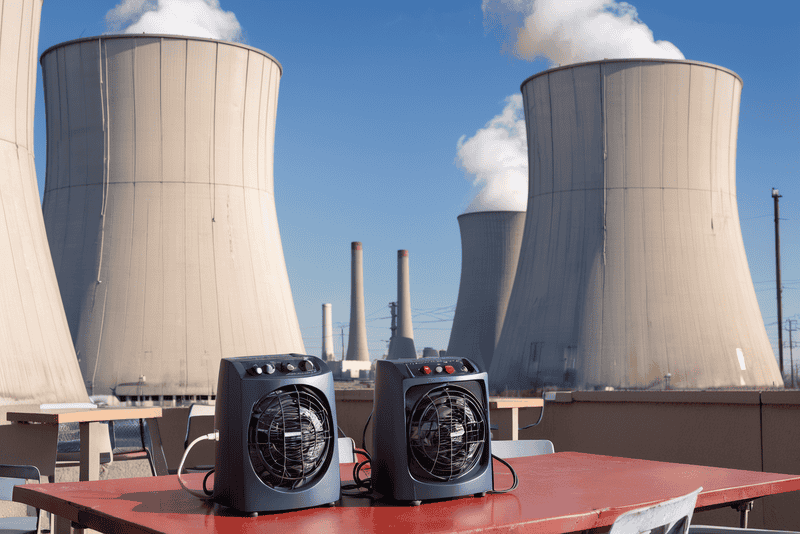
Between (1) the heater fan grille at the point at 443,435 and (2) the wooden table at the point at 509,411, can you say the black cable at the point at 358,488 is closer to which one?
(1) the heater fan grille at the point at 443,435

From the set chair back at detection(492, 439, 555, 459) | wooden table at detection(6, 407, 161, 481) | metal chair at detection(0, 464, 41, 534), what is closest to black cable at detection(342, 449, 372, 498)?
chair back at detection(492, 439, 555, 459)

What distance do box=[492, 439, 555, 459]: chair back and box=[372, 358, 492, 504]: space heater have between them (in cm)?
99

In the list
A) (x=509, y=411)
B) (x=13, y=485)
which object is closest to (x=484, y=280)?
(x=509, y=411)

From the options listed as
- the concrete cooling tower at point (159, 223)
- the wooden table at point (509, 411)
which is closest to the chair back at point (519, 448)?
the wooden table at point (509, 411)

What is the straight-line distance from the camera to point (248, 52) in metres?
10.8

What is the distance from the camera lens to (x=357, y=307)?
3603cm

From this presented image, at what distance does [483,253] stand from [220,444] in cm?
2066

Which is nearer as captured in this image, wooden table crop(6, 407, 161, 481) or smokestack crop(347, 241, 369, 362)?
wooden table crop(6, 407, 161, 481)

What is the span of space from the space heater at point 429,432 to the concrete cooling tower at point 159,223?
8781mm

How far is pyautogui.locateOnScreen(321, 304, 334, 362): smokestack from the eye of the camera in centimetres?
4584

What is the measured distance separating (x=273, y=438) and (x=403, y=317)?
111 feet

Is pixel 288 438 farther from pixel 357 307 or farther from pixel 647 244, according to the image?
pixel 357 307

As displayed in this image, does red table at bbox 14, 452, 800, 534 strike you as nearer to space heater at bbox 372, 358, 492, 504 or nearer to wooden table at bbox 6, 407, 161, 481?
space heater at bbox 372, 358, 492, 504

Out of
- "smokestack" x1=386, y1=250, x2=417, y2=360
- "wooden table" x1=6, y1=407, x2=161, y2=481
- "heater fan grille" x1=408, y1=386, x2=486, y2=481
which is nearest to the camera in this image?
"heater fan grille" x1=408, y1=386, x2=486, y2=481
